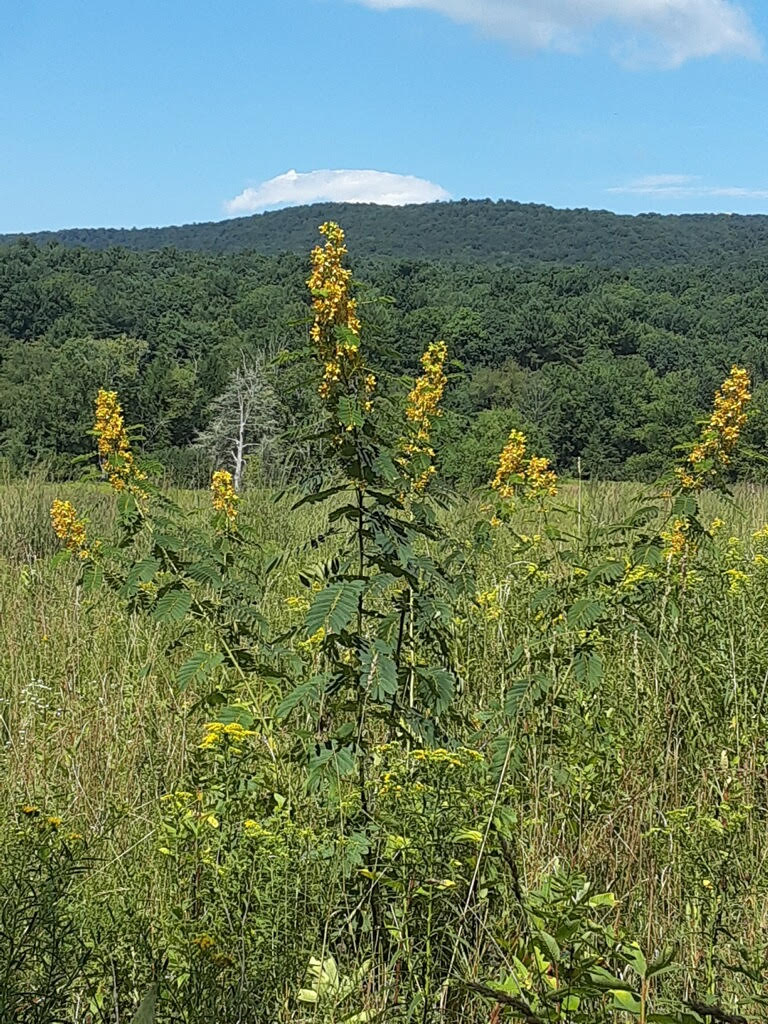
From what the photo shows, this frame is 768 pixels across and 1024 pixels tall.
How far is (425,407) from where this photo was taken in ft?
10.9

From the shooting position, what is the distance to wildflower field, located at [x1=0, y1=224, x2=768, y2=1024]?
5.46 ft

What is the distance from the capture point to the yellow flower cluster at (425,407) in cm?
278

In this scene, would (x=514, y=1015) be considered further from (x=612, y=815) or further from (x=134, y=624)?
(x=134, y=624)

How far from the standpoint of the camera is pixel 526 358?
162 feet

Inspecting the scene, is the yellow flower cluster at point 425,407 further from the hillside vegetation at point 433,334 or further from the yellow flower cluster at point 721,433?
the hillside vegetation at point 433,334

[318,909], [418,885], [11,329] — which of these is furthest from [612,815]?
[11,329]

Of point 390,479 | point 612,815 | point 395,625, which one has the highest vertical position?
point 390,479

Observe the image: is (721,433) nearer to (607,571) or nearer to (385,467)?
(607,571)

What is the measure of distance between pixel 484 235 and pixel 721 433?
116 metres

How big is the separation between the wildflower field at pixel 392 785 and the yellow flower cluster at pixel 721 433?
0.04ft

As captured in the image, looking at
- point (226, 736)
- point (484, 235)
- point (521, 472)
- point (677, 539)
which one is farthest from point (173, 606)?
point (484, 235)

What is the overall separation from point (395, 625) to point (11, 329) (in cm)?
5828

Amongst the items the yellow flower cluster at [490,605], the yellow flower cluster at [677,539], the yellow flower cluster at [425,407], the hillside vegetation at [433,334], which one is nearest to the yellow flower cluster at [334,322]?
the yellow flower cluster at [425,407]

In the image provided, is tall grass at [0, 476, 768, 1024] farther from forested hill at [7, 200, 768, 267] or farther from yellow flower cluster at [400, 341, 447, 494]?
forested hill at [7, 200, 768, 267]
